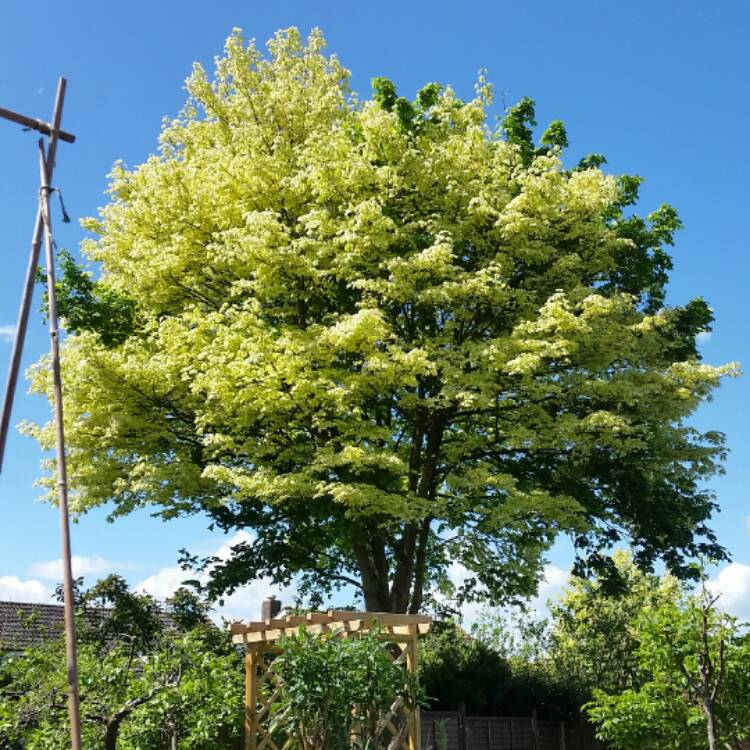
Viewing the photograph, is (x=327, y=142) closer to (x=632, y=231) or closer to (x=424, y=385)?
(x=424, y=385)

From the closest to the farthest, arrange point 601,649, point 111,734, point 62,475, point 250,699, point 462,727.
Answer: point 62,475, point 111,734, point 250,699, point 462,727, point 601,649

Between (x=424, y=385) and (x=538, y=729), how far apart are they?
9022 mm

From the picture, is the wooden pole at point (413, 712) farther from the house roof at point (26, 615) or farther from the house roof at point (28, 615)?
the house roof at point (26, 615)

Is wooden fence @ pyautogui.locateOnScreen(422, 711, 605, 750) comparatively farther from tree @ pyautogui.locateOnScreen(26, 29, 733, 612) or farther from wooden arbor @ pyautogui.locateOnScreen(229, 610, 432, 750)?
wooden arbor @ pyautogui.locateOnScreen(229, 610, 432, 750)

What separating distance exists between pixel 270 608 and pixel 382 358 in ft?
14.3

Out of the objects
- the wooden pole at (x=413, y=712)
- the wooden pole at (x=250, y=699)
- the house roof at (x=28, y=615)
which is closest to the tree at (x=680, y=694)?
the wooden pole at (x=413, y=712)

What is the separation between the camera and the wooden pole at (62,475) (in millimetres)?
3604

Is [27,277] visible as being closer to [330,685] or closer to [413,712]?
[330,685]

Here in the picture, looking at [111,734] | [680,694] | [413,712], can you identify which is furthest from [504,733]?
[111,734]

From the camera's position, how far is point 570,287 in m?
16.9

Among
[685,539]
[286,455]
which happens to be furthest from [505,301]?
[685,539]

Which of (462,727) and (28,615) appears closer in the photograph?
(462,727)

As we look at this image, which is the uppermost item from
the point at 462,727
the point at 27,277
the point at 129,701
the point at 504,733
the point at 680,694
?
the point at 27,277

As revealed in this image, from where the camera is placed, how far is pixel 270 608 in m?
11.9
